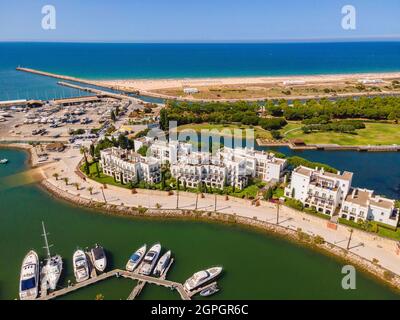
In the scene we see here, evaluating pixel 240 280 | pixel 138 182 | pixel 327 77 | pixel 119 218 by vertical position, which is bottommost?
pixel 240 280

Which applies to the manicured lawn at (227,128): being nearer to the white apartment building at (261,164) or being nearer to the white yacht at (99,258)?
the white apartment building at (261,164)

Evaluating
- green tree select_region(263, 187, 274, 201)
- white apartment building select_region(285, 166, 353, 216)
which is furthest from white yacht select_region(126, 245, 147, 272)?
white apartment building select_region(285, 166, 353, 216)

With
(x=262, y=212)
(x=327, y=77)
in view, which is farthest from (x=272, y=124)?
(x=327, y=77)

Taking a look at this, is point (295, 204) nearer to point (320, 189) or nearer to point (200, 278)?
point (320, 189)

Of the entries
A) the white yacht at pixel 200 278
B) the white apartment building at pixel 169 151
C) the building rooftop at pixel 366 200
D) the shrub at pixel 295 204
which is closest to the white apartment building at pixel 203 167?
the white apartment building at pixel 169 151

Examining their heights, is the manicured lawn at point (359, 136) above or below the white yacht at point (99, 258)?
above

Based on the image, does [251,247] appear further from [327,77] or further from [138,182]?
[327,77]
